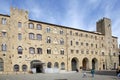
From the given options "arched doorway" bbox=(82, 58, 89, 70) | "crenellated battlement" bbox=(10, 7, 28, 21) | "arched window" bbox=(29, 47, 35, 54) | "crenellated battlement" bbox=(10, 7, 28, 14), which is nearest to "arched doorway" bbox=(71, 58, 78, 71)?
"arched doorway" bbox=(82, 58, 89, 70)

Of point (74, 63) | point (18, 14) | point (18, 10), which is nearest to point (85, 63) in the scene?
point (74, 63)

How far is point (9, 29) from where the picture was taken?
139ft

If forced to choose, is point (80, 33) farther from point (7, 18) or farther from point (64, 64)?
point (7, 18)

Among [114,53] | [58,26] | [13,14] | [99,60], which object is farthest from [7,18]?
[114,53]

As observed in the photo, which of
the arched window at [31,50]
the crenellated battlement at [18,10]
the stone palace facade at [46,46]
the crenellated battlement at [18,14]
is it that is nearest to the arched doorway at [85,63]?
the stone palace facade at [46,46]

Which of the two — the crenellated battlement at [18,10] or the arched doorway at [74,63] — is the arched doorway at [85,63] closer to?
the arched doorway at [74,63]

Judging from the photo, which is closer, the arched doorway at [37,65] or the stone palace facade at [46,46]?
the stone palace facade at [46,46]

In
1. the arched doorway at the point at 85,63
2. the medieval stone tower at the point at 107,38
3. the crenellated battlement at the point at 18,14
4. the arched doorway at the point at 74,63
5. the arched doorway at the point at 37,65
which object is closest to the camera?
the crenellated battlement at the point at 18,14

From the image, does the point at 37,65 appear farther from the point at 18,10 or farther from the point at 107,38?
the point at 107,38

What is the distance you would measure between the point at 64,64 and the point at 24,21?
17868mm

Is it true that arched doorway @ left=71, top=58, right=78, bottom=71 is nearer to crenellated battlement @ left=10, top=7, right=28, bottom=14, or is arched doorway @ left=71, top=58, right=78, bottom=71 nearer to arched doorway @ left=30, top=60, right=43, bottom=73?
arched doorway @ left=30, top=60, right=43, bottom=73

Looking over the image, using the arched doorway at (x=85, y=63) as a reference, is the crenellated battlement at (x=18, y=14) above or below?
above

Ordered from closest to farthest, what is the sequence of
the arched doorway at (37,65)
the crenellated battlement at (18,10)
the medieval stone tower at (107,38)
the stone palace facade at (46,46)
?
the stone palace facade at (46,46)
the crenellated battlement at (18,10)
the arched doorway at (37,65)
the medieval stone tower at (107,38)

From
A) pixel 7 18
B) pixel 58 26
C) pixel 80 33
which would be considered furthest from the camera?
pixel 80 33
